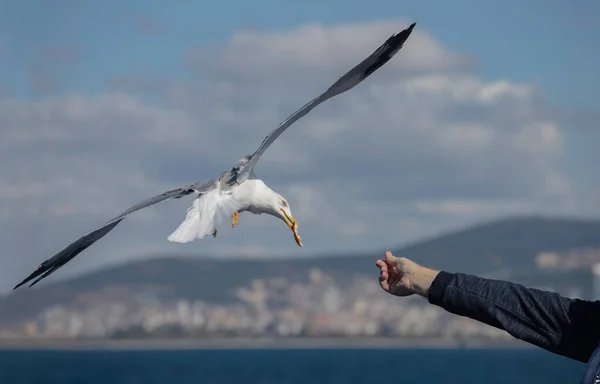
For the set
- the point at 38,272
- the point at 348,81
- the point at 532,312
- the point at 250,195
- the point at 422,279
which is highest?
the point at 348,81

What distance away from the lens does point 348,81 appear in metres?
6.77

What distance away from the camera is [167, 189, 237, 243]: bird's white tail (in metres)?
6.17

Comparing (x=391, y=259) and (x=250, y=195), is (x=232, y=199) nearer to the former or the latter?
(x=250, y=195)

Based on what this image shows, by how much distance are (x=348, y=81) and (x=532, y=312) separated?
3092 mm

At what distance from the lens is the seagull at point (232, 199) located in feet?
20.7

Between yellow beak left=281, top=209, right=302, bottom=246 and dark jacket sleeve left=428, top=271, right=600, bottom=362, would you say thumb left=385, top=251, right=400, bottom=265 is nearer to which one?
dark jacket sleeve left=428, top=271, right=600, bottom=362

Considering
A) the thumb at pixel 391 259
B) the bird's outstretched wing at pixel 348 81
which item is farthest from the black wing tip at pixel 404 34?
the thumb at pixel 391 259

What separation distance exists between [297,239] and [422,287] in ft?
7.17

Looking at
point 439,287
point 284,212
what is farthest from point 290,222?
point 439,287

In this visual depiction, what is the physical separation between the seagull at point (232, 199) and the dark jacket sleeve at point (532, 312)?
2215 millimetres

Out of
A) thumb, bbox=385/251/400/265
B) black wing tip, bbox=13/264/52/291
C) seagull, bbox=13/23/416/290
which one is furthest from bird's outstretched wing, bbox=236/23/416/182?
thumb, bbox=385/251/400/265

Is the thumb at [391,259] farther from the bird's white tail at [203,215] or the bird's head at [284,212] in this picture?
the bird's head at [284,212]

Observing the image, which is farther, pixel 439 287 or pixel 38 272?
pixel 38 272

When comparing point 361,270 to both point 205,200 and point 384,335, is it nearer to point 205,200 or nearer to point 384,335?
point 384,335
